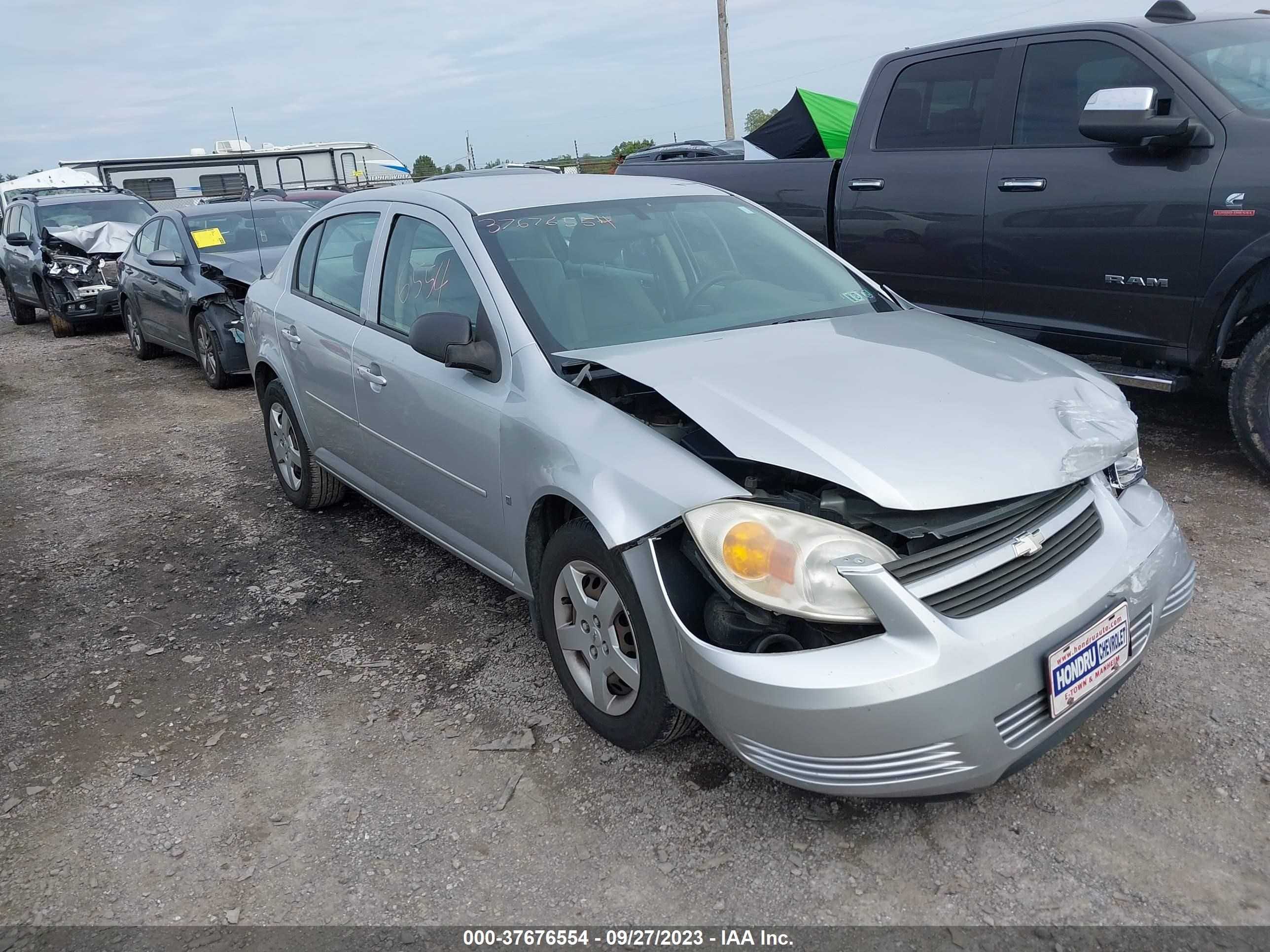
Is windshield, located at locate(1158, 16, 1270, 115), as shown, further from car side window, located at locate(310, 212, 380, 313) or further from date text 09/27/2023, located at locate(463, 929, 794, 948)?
date text 09/27/2023, located at locate(463, 929, 794, 948)

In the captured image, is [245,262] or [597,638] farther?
[245,262]

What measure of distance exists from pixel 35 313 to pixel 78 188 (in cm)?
431

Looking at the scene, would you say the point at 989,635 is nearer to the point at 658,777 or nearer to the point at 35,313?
the point at 658,777

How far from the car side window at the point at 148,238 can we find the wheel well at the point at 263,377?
5.27m

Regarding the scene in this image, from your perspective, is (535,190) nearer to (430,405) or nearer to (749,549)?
(430,405)

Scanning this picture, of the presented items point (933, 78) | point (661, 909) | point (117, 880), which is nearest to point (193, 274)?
point (933, 78)

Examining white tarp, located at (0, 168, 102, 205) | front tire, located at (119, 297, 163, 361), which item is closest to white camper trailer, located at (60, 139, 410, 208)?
white tarp, located at (0, 168, 102, 205)

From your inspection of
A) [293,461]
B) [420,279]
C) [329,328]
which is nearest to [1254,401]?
[420,279]

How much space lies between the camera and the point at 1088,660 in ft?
7.96

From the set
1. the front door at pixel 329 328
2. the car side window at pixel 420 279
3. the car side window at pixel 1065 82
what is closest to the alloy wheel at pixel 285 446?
the front door at pixel 329 328

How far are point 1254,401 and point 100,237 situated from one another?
13.1m

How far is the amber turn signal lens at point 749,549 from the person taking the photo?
7.84ft

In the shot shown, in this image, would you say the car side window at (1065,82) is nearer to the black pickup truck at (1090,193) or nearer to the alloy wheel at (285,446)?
the black pickup truck at (1090,193)

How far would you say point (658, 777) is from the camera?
289 centimetres
